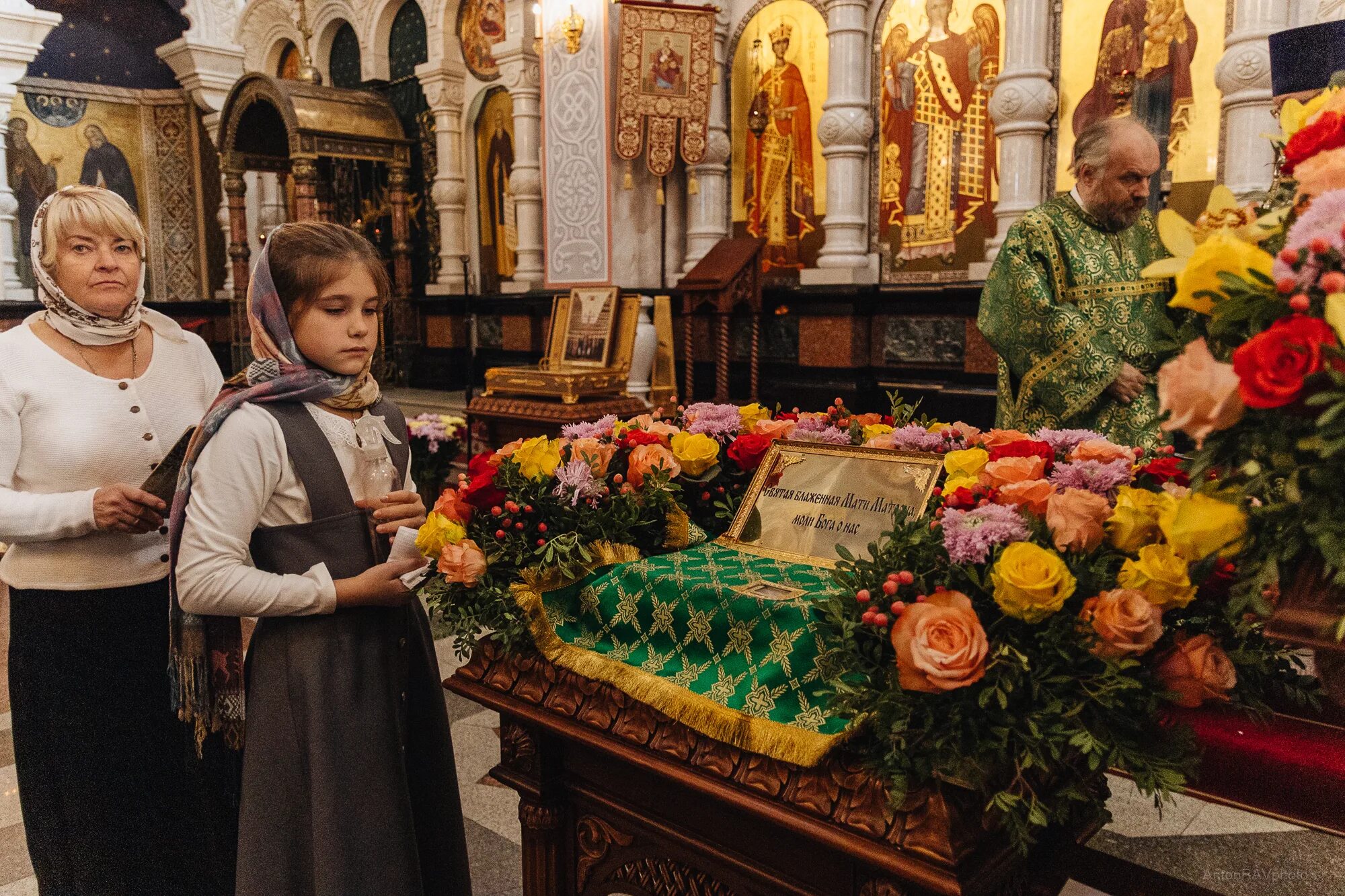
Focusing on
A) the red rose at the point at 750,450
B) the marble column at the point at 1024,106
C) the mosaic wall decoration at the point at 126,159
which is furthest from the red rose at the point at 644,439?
the mosaic wall decoration at the point at 126,159

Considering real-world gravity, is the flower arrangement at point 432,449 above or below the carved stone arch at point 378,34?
below

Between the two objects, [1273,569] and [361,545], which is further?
[361,545]

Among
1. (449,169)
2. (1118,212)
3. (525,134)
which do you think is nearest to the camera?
(1118,212)

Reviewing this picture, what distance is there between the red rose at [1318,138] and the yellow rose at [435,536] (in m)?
1.28

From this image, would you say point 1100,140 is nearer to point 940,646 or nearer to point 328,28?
point 940,646

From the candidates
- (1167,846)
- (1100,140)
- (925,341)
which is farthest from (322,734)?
(925,341)

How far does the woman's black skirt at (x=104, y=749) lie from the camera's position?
1943mm

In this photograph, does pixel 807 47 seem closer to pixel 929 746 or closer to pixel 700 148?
pixel 700 148

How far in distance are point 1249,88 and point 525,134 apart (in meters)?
5.88

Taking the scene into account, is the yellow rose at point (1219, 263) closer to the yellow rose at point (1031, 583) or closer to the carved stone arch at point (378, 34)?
the yellow rose at point (1031, 583)

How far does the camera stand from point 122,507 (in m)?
1.82

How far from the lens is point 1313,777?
1.24 metres

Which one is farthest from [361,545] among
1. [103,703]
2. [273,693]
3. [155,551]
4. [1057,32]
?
[1057,32]

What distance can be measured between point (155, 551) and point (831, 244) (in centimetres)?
602
